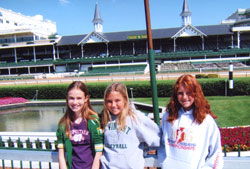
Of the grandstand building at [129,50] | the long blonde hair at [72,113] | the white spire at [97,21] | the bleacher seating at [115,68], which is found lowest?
the long blonde hair at [72,113]

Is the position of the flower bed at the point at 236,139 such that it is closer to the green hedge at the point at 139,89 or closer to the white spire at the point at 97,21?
the green hedge at the point at 139,89

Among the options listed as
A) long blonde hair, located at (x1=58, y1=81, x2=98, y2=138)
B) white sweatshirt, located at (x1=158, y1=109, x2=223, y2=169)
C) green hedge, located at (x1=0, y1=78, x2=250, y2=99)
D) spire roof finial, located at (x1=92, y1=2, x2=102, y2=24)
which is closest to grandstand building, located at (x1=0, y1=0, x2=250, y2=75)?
spire roof finial, located at (x1=92, y1=2, x2=102, y2=24)

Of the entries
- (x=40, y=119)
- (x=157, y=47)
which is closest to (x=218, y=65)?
(x=157, y=47)

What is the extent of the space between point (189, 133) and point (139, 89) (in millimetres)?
17761

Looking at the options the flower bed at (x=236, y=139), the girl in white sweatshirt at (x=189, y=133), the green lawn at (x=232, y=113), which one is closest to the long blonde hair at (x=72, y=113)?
the girl in white sweatshirt at (x=189, y=133)

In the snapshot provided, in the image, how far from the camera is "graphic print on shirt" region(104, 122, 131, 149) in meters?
2.42

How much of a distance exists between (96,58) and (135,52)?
10236 millimetres

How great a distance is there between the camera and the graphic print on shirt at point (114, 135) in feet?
7.93

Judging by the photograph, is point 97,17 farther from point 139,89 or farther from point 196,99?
point 196,99

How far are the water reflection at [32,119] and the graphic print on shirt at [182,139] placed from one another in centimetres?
1046

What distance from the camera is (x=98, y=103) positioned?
17797 millimetres

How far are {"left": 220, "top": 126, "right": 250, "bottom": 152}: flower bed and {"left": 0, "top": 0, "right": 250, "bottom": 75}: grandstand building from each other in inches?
1385

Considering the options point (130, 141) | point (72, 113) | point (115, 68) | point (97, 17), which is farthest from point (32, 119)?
point (97, 17)

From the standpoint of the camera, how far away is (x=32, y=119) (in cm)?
1439
